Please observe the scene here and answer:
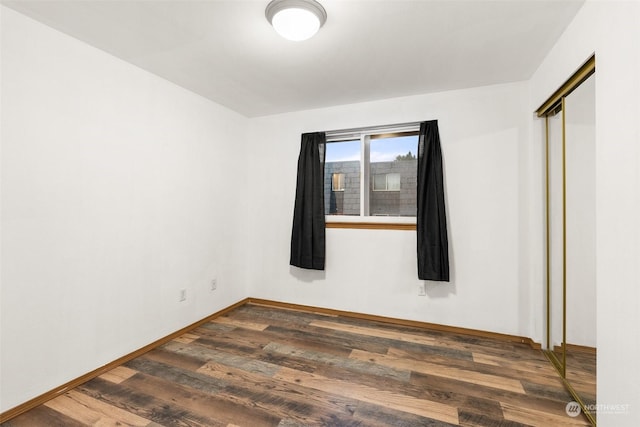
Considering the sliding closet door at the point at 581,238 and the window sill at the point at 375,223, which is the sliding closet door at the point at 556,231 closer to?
the sliding closet door at the point at 581,238

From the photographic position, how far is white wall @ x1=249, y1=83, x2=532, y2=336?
2762 mm

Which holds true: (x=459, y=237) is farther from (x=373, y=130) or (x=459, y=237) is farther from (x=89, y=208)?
(x=89, y=208)

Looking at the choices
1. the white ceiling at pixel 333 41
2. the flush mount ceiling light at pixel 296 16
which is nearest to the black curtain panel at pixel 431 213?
the white ceiling at pixel 333 41

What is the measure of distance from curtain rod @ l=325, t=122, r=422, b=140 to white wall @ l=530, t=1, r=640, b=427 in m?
1.61

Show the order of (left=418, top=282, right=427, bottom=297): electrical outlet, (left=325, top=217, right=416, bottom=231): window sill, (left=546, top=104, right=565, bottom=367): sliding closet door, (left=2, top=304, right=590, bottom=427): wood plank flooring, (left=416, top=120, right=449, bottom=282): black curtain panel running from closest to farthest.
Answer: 1. (left=2, top=304, right=590, bottom=427): wood plank flooring
2. (left=546, top=104, right=565, bottom=367): sliding closet door
3. (left=416, top=120, right=449, bottom=282): black curtain panel
4. (left=418, top=282, right=427, bottom=297): electrical outlet
5. (left=325, top=217, right=416, bottom=231): window sill

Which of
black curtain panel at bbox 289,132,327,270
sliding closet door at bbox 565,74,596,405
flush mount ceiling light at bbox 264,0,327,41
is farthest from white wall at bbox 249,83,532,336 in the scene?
flush mount ceiling light at bbox 264,0,327,41

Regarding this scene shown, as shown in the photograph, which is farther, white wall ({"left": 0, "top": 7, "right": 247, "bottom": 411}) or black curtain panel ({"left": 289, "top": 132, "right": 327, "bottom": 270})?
black curtain panel ({"left": 289, "top": 132, "right": 327, "bottom": 270})

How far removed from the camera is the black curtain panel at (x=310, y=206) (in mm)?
3439

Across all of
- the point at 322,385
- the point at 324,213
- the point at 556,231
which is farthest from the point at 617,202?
the point at 324,213

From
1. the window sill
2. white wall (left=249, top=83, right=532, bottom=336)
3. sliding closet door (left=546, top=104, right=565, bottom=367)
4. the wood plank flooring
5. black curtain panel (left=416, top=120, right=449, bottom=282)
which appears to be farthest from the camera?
the window sill

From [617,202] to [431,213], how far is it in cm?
160

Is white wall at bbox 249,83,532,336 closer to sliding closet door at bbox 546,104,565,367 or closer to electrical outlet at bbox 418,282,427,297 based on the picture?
electrical outlet at bbox 418,282,427,297

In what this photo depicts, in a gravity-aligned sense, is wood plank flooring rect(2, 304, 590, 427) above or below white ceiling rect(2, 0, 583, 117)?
below

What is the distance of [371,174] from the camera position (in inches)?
133
